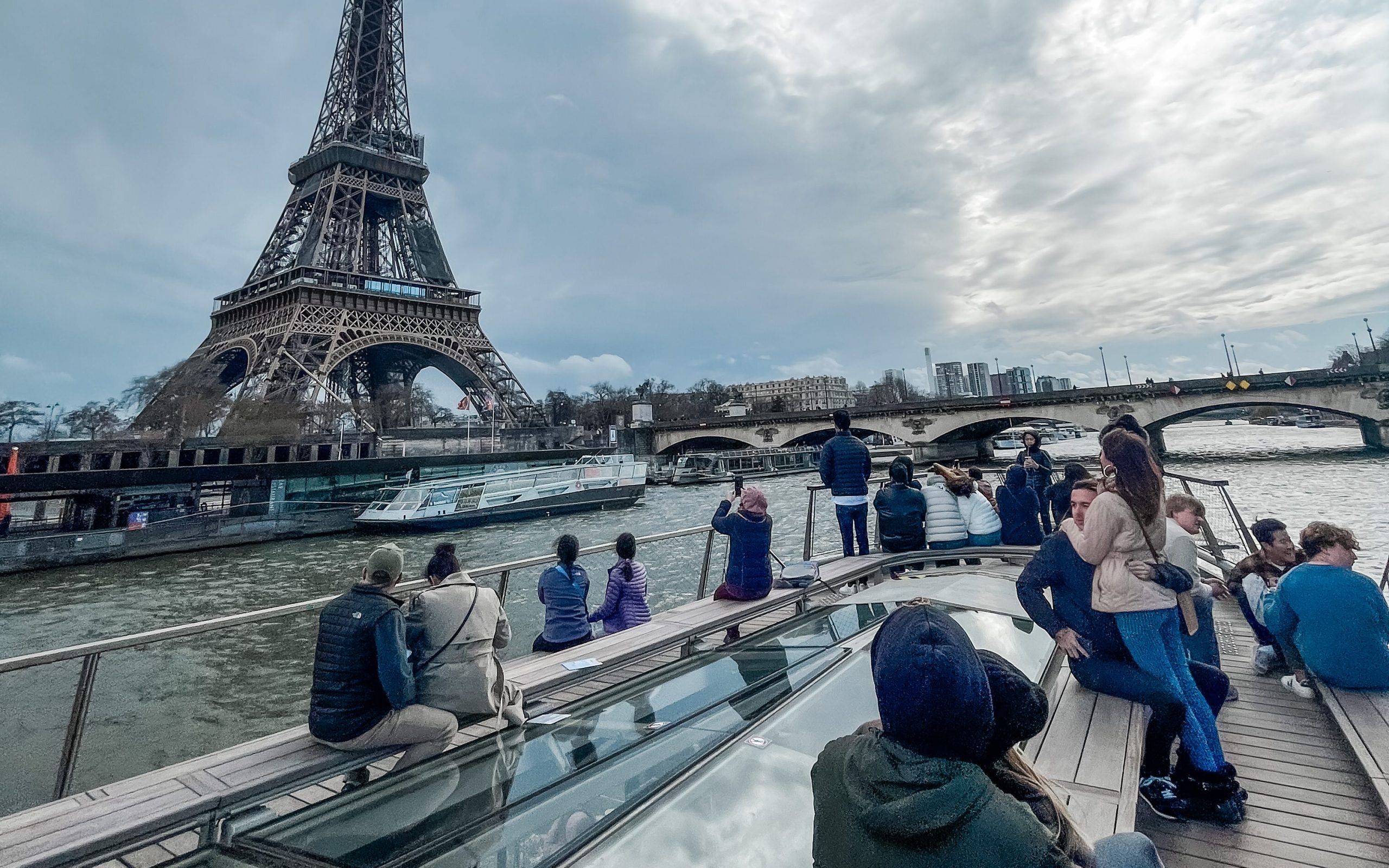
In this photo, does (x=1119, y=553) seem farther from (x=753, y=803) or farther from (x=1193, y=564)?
(x=753, y=803)

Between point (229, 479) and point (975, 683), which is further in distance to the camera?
point (229, 479)

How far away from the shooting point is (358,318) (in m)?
36.4

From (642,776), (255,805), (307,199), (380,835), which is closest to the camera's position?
(380,835)

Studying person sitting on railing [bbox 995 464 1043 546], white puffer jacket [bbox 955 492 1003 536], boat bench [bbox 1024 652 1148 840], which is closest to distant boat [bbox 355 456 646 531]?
white puffer jacket [bbox 955 492 1003 536]

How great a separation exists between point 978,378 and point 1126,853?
187m

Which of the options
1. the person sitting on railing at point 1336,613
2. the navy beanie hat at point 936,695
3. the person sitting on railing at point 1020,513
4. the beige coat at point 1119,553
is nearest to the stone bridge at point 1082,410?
the person sitting on railing at point 1020,513

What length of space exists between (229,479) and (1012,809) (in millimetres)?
32138

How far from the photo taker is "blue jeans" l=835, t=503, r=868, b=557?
21.9 feet

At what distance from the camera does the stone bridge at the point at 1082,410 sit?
30406 millimetres

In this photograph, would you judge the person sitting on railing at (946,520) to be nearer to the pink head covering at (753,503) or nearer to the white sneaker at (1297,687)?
the pink head covering at (753,503)

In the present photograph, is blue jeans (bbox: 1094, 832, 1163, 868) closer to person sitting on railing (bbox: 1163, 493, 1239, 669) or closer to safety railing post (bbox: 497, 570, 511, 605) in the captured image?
person sitting on railing (bbox: 1163, 493, 1239, 669)

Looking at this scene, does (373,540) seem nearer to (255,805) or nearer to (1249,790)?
(255,805)

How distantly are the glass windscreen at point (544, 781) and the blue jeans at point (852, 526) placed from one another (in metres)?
3.70

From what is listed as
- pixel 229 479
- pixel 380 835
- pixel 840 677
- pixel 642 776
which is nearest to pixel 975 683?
pixel 642 776
